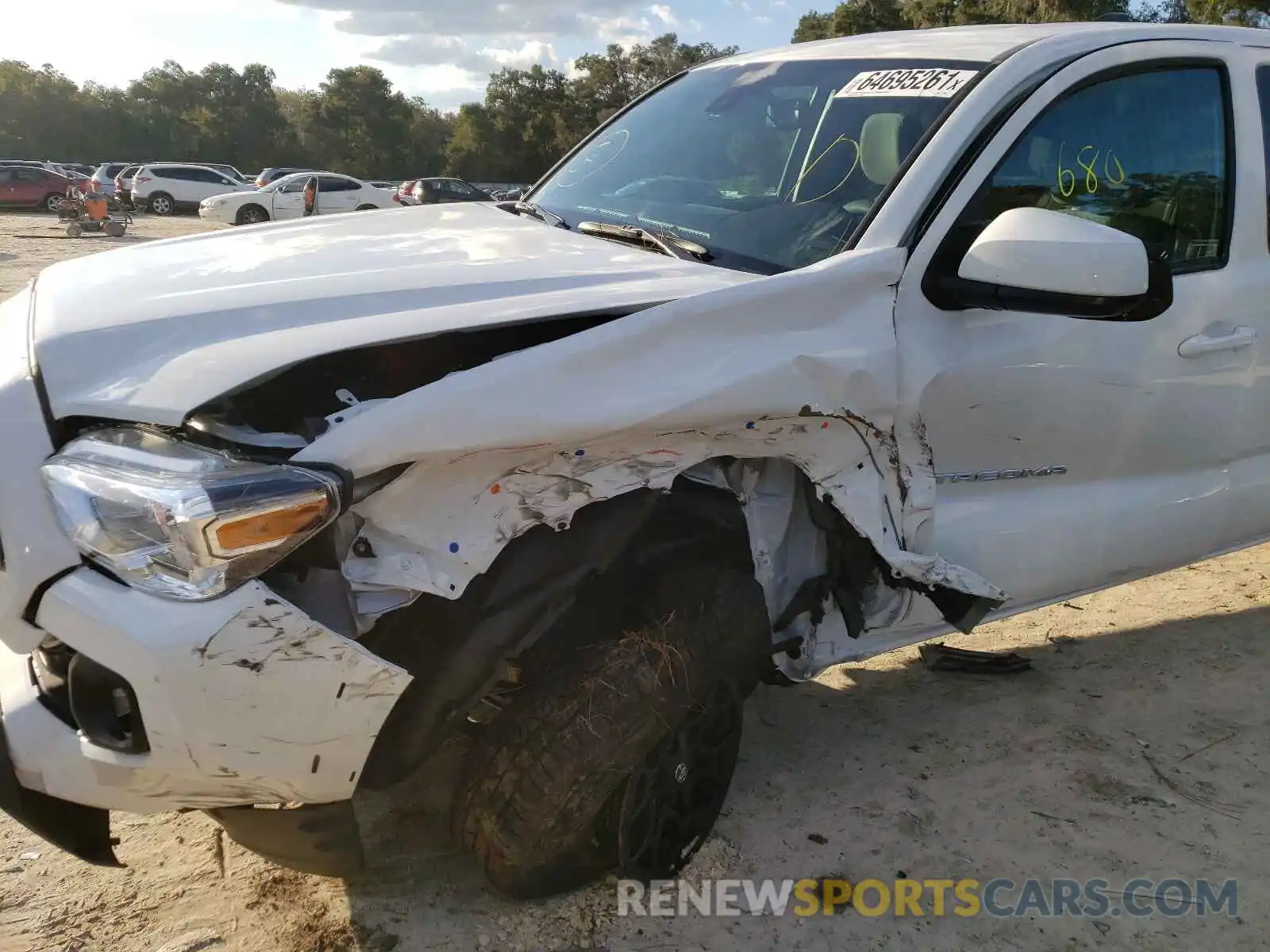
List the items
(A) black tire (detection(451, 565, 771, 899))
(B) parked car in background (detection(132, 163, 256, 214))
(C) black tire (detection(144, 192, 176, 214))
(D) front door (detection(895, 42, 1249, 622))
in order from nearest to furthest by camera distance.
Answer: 1. (A) black tire (detection(451, 565, 771, 899))
2. (D) front door (detection(895, 42, 1249, 622))
3. (B) parked car in background (detection(132, 163, 256, 214))
4. (C) black tire (detection(144, 192, 176, 214))

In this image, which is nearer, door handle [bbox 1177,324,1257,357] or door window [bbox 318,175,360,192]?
door handle [bbox 1177,324,1257,357]

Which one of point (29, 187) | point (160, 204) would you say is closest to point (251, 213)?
point (160, 204)

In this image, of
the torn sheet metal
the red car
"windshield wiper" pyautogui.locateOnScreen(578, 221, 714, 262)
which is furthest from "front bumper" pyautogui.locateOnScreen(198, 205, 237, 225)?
the torn sheet metal

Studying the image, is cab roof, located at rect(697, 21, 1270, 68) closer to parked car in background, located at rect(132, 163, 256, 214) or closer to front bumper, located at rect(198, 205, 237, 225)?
front bumper, located at rect(198, 205, 237, 225)

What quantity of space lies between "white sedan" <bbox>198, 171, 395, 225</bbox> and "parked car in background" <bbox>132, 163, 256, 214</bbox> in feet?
18.0

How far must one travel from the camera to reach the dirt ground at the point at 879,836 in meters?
2.13

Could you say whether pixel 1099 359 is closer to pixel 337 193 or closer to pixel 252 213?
pixel 337 193

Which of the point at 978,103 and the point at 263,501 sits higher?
the point at 978,103

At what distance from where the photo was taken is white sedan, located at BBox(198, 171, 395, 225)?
2439 centimetres

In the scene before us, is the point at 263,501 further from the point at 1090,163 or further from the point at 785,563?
the point at 1090,163

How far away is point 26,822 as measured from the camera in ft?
5.52

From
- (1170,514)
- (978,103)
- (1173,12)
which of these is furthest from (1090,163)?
(1173,12)

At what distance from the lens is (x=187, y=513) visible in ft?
4.90

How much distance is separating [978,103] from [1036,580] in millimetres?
Result: 1218
